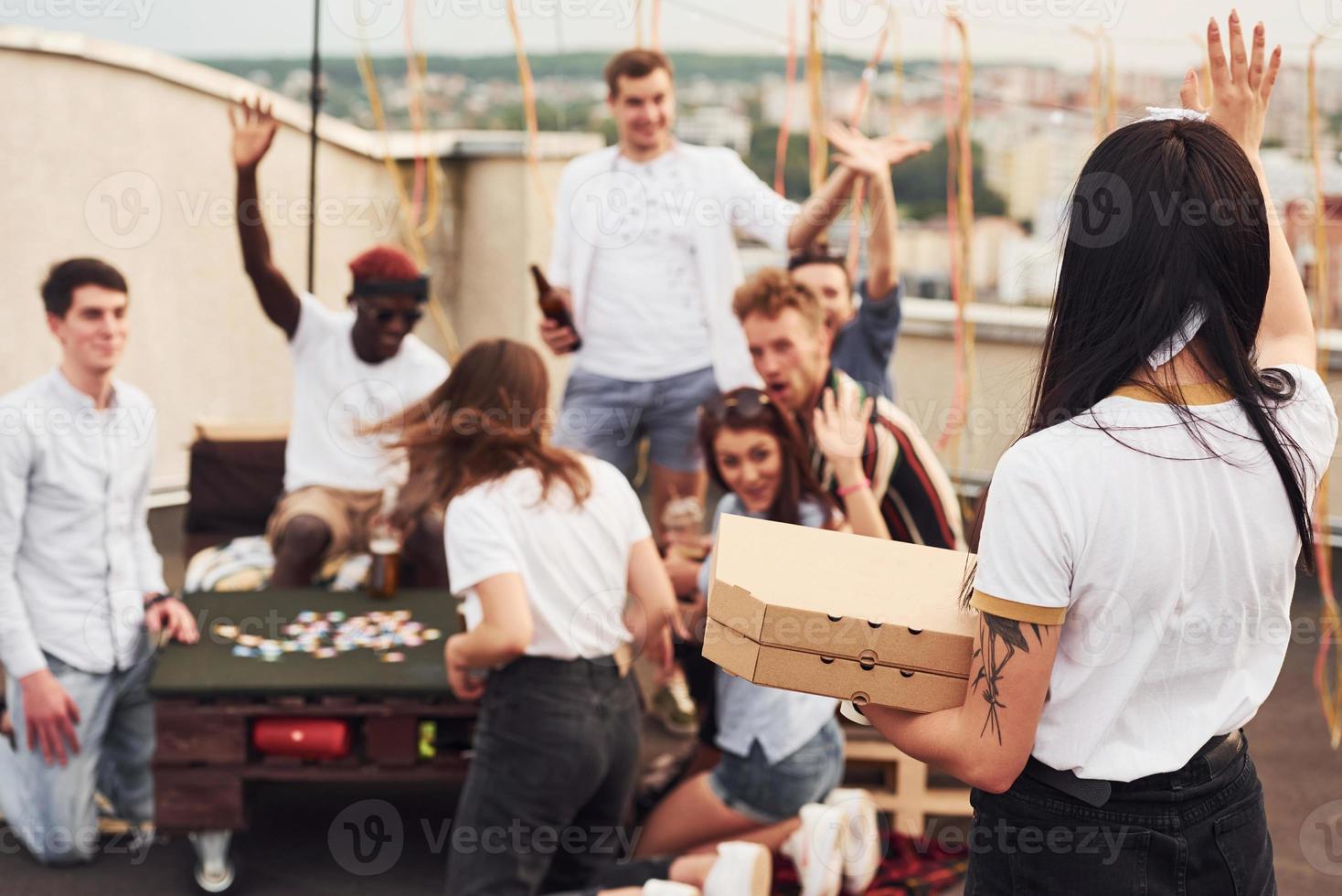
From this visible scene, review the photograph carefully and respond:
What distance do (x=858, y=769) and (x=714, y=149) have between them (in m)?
1.86

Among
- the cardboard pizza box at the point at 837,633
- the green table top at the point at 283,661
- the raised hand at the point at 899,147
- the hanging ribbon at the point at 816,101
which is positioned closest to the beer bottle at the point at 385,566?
the green table top at the point at 283,661

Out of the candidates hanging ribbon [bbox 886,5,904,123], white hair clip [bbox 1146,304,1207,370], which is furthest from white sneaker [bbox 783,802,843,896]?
hanging ribbon [bbox 886,5,904,123]

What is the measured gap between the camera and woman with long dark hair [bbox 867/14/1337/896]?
3.79ft

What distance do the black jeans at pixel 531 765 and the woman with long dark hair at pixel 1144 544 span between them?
1226mm

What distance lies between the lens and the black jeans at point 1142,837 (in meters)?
1.23

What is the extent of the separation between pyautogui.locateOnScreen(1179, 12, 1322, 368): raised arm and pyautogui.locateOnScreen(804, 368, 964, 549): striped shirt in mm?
1624

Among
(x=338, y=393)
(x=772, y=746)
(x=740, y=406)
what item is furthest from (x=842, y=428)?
(x=338, y=393)

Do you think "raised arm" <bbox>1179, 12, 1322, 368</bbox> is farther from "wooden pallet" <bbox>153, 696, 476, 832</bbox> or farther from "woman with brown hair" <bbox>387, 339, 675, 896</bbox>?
"wooden pallet" <bbox>153, 696, 476, 832</bbox>

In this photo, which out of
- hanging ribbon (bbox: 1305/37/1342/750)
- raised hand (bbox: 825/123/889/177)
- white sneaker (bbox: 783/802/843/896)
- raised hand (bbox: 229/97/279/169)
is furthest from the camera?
hanging ribbon (bbox: 1305/37/1342/750)

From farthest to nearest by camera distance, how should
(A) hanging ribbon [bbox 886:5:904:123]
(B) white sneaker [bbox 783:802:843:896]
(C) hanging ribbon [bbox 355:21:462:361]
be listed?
1. (C) hanging ribbon [bbox 355:21:462:361]
2. (A) hanging ribbon [bbox 886:5:904:123]
3. (B) white sneaker [bbox 783:802:843:896]

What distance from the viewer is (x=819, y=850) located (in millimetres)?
2713

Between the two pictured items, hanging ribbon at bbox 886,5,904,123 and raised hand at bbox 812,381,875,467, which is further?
hanging ribbon at bbox 886,5,904,123

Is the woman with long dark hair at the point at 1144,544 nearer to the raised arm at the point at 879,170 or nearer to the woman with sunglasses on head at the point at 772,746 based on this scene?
the woman with sunglasses on head at the point at 772,746

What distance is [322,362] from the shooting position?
405cm
